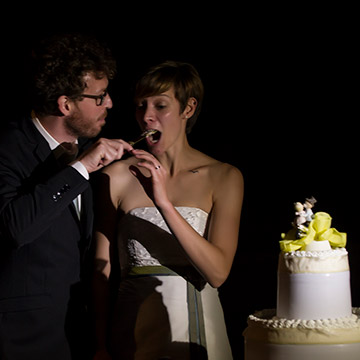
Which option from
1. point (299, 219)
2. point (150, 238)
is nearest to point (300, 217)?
point (299, 219)

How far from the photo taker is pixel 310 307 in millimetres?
1898

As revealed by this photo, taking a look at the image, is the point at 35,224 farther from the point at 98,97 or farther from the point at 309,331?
the point at 309,331

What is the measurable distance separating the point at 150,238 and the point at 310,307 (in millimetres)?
685

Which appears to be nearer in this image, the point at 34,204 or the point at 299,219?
the point at 34,204

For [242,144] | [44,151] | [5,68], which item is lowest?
[44,151]

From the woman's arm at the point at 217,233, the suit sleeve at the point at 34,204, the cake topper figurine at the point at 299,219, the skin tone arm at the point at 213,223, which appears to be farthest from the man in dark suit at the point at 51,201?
the cake topper figurine at the point at 299,219

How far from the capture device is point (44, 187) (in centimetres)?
187

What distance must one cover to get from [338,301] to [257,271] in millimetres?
1479

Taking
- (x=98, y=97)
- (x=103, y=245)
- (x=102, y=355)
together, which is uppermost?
(x=98, y=97)

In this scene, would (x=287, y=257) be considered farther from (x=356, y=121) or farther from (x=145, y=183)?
(x=356, y=121)

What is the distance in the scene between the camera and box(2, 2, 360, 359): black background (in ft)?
11.0

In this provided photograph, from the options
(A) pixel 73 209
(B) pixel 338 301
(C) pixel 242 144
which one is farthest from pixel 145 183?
(C) pixel 242 144

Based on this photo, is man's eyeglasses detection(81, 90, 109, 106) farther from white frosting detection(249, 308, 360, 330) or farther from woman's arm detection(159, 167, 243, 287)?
white frosting detection(249, 308, 360, 330)

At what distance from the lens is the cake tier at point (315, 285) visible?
6.23ft
